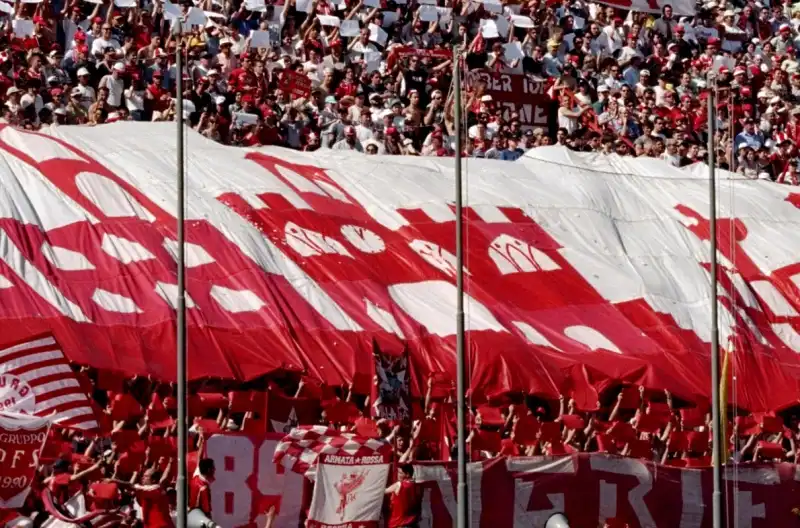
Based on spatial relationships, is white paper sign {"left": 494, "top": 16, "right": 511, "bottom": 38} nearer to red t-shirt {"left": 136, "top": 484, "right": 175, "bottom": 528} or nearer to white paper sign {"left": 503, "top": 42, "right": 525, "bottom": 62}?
white paper sign {"left": 503, "top": 42, "right": 525, "bottom": 62}

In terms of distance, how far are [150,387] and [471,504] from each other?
187 inches

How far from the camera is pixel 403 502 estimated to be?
23.7 metres

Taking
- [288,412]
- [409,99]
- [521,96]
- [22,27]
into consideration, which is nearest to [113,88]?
[22,27]

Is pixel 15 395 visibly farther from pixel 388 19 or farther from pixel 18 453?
pixel 388 19

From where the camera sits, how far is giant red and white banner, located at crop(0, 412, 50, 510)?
71.5 feet

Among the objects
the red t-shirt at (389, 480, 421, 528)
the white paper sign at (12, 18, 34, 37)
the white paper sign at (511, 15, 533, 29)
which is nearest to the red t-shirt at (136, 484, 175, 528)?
the red t-shirt at (389, 480, 421, 528)

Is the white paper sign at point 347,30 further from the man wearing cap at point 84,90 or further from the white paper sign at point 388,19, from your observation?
the man wearing cap at point 84,90

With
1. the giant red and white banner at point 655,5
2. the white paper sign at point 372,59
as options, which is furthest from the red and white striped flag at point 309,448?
the giant red and white banner at point 655,5

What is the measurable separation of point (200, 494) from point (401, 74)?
617 inches

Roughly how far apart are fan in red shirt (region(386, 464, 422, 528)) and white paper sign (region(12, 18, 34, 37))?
1271 cm

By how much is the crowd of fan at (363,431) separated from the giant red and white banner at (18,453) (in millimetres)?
232

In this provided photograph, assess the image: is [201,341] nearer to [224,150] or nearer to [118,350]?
[118,350]

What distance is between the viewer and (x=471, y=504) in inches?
966

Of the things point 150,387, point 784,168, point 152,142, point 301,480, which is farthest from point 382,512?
point 784,168
